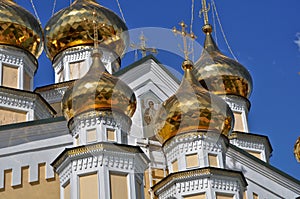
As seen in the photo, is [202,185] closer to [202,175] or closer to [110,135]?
[202,175]

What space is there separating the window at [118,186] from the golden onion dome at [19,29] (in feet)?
12.8

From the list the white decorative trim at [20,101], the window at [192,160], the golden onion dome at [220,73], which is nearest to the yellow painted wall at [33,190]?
the window at [192,160]

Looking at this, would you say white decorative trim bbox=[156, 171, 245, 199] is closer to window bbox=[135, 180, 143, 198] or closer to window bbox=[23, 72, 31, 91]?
window bbox=[135, 180, 143, 198]

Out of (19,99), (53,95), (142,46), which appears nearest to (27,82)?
(19,99)

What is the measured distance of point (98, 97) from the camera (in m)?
8.34

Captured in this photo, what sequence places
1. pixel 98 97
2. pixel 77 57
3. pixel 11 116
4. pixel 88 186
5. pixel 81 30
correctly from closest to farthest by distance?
pixel 88 186
pixel 98 97
pixel 11 116
pixel 81 30
pixel 77 57

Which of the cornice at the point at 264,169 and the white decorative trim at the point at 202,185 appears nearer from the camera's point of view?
the white decorative trim at the point at 202,185

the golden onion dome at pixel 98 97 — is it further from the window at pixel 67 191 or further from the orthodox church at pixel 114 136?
the window at pixel 67 191

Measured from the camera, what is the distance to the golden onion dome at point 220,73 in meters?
12.7

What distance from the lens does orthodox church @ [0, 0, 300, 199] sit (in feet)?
26.6

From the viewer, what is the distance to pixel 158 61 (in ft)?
37.3

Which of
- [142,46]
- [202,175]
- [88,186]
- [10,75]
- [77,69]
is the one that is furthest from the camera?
[142,46]

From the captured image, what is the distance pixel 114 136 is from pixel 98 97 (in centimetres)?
44

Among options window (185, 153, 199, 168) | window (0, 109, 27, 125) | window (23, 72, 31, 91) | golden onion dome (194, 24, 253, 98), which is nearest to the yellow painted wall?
window (185, 153, 199, 168)
